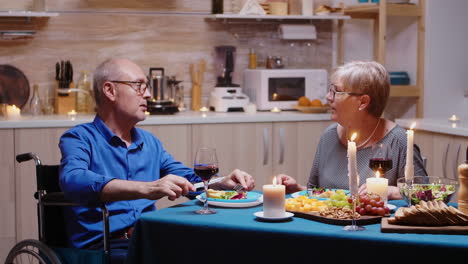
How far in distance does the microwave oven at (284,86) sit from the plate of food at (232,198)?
8.38ft

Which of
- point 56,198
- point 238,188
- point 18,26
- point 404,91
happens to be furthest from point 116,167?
point 404,91

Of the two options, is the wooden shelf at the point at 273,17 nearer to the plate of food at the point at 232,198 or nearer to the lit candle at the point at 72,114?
the lit candle at the point at 72,114

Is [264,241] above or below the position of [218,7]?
below

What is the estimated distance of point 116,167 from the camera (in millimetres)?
2842

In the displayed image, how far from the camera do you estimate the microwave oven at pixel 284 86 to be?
16.6ft

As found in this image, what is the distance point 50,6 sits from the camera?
4934mm

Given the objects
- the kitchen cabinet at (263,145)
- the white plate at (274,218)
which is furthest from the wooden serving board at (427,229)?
the kitchen cabinet at (263,145)

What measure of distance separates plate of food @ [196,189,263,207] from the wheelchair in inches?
14.2

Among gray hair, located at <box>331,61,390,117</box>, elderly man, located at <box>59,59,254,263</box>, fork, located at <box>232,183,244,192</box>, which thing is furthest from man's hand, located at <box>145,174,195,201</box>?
gray hair, located at <box>331,61,390,117</box>

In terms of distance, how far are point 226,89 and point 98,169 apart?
2.37 m

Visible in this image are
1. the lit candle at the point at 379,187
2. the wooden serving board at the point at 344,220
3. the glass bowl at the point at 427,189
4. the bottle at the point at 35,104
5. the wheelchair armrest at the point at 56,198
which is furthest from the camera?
the bottle at the point at 35,104

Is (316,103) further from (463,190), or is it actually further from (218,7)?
(463,190)

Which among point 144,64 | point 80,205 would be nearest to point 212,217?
point 80,205

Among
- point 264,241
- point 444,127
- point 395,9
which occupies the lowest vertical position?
point 264,241
